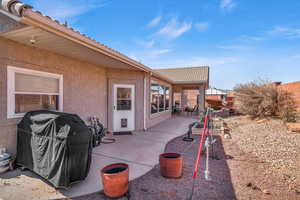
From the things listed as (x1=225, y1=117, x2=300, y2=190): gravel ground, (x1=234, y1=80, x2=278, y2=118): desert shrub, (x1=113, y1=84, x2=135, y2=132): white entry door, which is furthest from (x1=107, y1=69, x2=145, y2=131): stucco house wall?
(x1=234, y1=80, x2=278, y2=118): desert shrub

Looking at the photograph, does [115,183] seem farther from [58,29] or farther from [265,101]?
[265,101]

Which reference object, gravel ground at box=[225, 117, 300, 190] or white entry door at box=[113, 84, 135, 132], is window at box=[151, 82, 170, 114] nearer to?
white entry door at box=[113, 84, 135, 132]

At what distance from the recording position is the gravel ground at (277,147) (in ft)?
10.6

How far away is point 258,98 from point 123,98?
7.04 m

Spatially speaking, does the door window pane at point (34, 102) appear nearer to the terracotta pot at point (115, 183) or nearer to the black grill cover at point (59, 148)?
the black grill cover at point (59, 148)

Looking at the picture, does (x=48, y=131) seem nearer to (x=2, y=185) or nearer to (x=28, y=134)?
(x=28, y=134)

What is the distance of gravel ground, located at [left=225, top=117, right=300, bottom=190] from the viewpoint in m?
3.24

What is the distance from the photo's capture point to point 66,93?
15.5ft

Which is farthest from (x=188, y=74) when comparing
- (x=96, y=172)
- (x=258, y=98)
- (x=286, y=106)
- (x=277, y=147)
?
(x=96, y=172)

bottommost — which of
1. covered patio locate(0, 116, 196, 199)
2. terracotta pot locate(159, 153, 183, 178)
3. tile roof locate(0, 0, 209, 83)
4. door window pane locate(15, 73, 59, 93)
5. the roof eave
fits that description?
covered patio locate(0, 116, 196, 199)

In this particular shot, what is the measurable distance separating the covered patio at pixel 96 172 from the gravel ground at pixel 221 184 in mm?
283

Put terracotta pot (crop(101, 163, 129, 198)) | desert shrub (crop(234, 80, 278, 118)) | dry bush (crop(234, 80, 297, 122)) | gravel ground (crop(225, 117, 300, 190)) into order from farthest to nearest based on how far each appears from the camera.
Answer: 1. desert shrub (crop(234, 80, 278, 118))
2. dry bush (crop(234, 80, 297, 122))
3. gravel ground (crop(225, 117, 300, 190))
4. terracotta pot (crop(101, 163, 129, 198))

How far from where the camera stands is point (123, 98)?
6.74 m

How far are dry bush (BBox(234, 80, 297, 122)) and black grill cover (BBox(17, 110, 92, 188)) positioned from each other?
8066 millimetres
